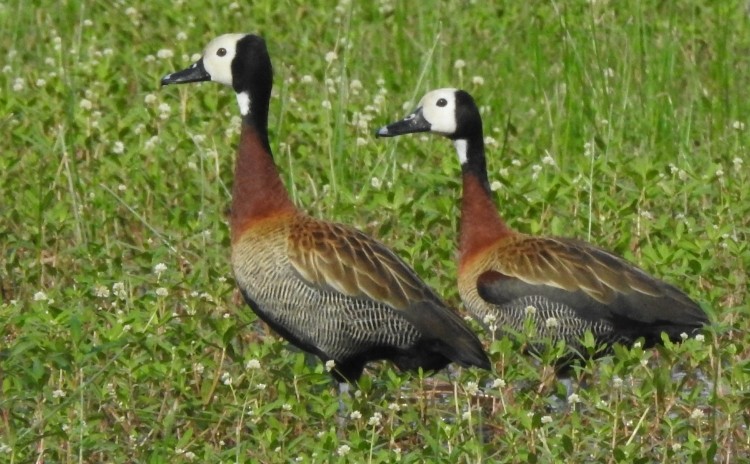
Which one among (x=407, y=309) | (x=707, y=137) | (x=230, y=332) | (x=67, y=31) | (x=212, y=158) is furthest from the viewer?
(x=67, y=31)

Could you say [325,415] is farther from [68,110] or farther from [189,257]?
[68,110]

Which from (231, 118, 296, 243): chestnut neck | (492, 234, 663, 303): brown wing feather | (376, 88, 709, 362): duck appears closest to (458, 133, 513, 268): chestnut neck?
(376, 88, 709, 362): duck

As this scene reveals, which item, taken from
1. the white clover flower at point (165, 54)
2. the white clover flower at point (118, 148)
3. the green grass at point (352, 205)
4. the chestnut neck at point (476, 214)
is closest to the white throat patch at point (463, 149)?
the chestnut neck at point (476, 214)

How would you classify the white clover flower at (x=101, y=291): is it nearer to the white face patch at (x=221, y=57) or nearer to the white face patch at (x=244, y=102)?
the white face patch at (x=244, y=102)

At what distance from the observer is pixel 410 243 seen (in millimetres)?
7891

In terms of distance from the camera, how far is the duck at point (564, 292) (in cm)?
668

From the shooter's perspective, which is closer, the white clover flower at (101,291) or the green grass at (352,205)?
the green grass at (352,205)

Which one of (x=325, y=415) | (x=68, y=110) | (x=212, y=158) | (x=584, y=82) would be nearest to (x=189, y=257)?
(x=212, y=158)

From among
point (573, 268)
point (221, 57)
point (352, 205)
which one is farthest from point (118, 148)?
point (573, 268)

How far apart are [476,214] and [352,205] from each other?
0.60 meters

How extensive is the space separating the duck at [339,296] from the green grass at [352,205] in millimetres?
164

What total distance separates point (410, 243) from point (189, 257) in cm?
94

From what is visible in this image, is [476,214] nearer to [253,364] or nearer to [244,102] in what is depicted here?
[244,102]

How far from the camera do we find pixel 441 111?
7.62 metres
